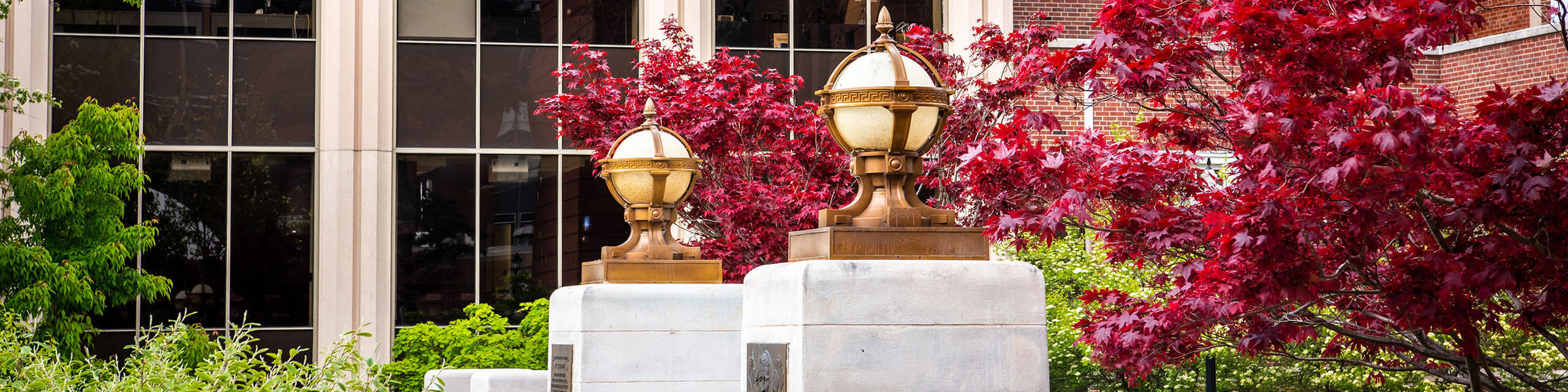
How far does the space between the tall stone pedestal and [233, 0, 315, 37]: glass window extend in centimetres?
1525

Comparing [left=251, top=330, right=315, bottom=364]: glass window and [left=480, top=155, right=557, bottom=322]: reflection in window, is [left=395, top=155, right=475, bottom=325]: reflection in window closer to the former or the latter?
[left=480, top=155, right=557, bottom=322]: reflection in window

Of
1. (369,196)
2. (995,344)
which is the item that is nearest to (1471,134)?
(995,344)

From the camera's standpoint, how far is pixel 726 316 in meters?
9.29

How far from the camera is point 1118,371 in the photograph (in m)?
14.1

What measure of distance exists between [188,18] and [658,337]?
507 inches

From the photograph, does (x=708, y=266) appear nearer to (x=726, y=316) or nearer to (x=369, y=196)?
(x=726, y=316)

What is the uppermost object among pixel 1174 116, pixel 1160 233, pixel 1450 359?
pixel 1174 116

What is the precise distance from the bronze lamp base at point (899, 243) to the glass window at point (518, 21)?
47.9 feet

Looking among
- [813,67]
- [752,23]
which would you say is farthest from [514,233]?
[813,67]

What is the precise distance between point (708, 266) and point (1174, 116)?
3282 mm

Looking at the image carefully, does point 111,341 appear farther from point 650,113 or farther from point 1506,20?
point 1506,20

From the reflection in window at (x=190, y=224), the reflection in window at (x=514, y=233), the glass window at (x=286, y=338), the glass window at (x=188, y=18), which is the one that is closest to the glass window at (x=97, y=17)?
the glass window at (x=188, y=18)

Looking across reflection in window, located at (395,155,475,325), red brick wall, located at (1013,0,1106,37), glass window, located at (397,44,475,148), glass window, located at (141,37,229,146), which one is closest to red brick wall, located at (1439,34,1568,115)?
red brick wall, located at (1013,0,1106,37)

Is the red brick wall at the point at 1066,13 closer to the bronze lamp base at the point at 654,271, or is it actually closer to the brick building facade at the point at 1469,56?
the brick building facade at the point at 1469,56
